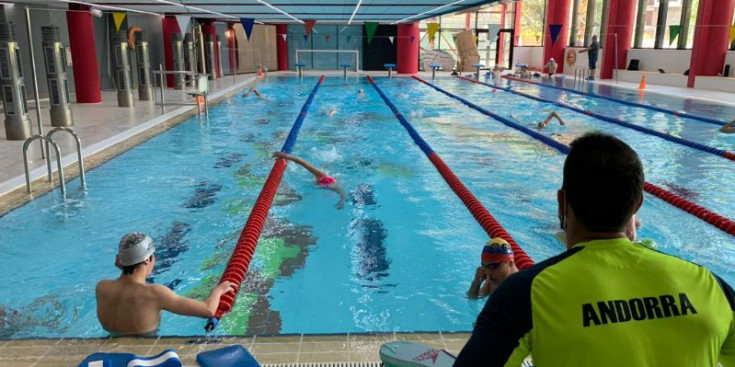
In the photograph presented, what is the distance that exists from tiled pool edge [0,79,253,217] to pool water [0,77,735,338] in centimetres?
17

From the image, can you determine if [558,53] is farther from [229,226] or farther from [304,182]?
[229,226]

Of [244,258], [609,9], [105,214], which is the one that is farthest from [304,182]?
[609,9]

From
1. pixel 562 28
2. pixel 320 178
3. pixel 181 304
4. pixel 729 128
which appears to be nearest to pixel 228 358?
pixel 181 304

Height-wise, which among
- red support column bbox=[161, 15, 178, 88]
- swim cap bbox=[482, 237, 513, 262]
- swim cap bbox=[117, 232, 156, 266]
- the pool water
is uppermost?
red support column bbox=[161, 15, 178, 88]

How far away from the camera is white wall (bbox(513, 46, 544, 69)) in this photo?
88.4ft

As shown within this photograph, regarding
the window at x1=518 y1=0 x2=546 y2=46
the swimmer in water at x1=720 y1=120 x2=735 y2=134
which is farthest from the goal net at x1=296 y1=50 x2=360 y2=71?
the swimmer in water at x1=720 y1=120 x2=735 y2=134

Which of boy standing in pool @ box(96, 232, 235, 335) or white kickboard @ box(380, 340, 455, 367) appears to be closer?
white kickboard @ box(380, 340, 455, 367)

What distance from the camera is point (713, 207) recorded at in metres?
5.58

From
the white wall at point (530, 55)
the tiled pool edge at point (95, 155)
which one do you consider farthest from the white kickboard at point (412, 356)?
the white wall at point (530, 55)

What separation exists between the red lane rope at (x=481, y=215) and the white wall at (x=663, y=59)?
14581mm

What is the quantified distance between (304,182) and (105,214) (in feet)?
7.15

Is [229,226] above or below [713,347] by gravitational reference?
below

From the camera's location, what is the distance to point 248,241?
4371mm

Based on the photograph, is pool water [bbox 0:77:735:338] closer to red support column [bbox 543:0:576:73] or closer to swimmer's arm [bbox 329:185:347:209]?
swimmer's arm [bbox 329:185:347:209]
